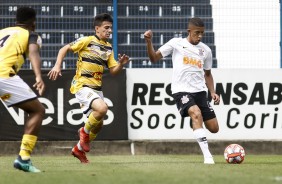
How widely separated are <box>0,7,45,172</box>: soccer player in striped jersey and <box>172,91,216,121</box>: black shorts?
9.96 feet

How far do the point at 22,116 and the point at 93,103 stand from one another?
420cm

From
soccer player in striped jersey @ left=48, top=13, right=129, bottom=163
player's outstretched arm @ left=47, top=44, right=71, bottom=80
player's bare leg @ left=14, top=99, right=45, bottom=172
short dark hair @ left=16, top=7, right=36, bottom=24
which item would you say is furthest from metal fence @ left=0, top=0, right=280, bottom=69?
player's bare leg @ left=14, top=99, right=45, bottom=172

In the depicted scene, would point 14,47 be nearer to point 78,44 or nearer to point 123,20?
point 78,44

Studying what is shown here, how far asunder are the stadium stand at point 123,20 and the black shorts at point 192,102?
3844 millimetres

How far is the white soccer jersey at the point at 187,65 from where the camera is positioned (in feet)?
40.7

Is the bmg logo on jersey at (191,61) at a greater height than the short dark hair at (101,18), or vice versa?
the short dark hair at (101,18)

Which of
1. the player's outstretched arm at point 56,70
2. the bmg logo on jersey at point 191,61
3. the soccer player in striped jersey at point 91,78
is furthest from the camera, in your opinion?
the bmg logo on jersey at point 191,61

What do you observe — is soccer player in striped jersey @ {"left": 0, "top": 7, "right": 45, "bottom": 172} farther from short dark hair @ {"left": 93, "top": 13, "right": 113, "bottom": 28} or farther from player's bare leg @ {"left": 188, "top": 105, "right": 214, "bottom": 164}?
player's bare leg @ {"left": 188, "top": 105, "right": 214, "bottom": 164}

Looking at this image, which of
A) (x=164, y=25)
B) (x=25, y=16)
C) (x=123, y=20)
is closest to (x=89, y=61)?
(x=25, y=16)

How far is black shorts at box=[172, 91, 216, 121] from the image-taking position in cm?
1228

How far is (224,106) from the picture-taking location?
653 inches

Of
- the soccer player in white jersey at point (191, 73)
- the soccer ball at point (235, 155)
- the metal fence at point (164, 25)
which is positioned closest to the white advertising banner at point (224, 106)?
A: the metal fence at point (164, 25)

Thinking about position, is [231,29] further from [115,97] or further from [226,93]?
[115,97]

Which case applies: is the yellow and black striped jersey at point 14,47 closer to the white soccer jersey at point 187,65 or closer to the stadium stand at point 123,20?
the white soccer jersey at point 187,65
